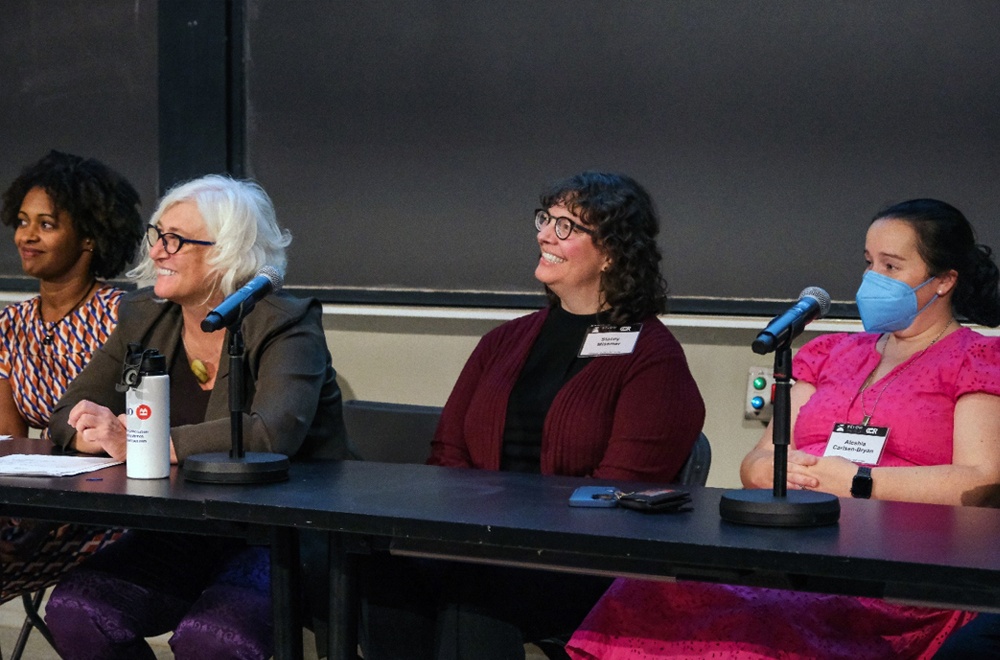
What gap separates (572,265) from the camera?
2693 millimetres

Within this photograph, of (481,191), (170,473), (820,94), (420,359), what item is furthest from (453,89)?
(170,473)

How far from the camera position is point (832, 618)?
1.89m

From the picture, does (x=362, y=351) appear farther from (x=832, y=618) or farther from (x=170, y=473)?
(x=832, y=618)

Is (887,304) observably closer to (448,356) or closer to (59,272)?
(448,356)

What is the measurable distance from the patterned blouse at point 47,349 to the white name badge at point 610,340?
137 centimetres

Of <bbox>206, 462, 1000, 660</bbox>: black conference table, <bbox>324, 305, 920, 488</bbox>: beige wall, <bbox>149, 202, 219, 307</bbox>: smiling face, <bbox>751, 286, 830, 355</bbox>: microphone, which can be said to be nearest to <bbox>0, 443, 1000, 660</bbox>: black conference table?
<bbox>206, 462, 1000, 660</bbox>: black conference table

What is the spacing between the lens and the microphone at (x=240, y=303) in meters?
2.01

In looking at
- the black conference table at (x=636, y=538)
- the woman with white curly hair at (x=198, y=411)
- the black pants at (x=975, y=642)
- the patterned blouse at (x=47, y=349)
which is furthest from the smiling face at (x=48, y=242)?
the black pants at (x=975, y=642)

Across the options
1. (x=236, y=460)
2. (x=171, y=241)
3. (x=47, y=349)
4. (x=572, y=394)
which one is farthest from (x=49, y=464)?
(x=572, y=394)

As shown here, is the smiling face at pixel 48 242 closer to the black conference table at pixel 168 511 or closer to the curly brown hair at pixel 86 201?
the curly brown hair at pixel 86 201

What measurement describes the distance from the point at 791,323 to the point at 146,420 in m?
1.18

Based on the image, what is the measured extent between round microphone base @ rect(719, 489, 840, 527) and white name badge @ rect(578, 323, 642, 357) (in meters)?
0.90

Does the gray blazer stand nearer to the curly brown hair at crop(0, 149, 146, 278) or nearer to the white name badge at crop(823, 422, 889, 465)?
the curly brown hair at crop(0, 149, 146, 278)

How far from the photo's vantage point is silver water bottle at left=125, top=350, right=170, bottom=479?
2047 millimetres
